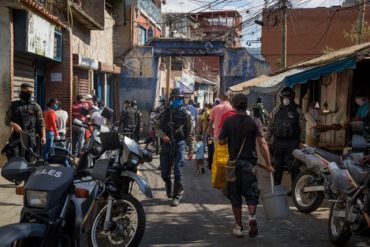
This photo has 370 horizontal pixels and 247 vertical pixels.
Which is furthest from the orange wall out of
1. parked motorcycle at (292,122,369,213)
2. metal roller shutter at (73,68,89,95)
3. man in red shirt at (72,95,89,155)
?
parked motorcycle at (292,122,369,213)

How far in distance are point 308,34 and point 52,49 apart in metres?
33.9

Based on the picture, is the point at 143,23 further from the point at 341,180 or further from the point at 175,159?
the point at 341,180

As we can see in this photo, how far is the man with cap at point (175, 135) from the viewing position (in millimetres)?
8125

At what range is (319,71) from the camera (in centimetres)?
1033

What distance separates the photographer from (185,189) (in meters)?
9.63

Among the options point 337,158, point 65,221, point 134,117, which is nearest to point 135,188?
point 337,158

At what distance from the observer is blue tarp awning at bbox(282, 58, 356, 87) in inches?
378

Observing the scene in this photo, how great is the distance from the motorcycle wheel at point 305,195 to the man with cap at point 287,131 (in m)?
0.73

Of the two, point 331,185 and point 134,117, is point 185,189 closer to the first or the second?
point 331,185

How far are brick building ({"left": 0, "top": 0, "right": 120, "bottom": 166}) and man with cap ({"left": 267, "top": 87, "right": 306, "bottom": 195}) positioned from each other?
5.48 meters

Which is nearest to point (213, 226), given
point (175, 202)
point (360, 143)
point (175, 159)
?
point (175, 202)

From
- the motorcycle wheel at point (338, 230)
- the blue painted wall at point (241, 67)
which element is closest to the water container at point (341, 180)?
the motorcycle wheel at point (338, 230)

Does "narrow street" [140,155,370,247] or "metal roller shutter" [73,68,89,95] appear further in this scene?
"metal roller shutter" [73,68,89,95]

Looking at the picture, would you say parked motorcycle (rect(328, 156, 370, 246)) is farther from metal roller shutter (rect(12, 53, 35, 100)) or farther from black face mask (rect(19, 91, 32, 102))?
metal roller shutter (rect(12, 53, 35, 100))
